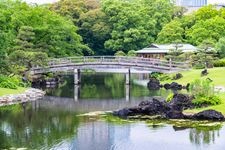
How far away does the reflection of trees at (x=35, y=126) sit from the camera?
25711 mm

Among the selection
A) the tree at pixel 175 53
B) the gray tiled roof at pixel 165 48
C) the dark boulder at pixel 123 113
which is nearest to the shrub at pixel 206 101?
the dark boulder at pixel 123 113

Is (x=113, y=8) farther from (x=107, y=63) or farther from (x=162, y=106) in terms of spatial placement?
(x=162, y=106)

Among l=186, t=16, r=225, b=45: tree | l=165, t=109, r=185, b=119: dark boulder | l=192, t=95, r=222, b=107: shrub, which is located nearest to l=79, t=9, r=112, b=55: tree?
A: l=186, t=16, r=225, b=45: tree

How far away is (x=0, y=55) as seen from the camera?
1715 inches

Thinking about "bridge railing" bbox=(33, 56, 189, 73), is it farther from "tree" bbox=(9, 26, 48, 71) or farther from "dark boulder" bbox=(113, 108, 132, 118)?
"dark boulder" bbox=(113, 108, 132, 118)

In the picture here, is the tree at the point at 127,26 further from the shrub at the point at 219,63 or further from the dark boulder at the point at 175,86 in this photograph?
the dark boulder at the point at 175,86

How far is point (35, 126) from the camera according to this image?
29656 mm

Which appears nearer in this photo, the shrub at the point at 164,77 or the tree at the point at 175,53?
the shrub at the point at 164,77

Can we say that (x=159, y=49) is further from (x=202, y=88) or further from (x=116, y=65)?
(x=202, y=88)

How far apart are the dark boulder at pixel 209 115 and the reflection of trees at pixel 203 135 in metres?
1.97

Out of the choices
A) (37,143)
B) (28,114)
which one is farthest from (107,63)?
(37,143)

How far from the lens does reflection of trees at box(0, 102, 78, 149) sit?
84.4 feet

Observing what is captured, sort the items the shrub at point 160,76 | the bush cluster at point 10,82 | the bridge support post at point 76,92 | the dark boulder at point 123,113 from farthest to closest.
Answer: the shrub at point 160,76, the bridge support post at point 76,92, the bush cluster at point 10,82, the dark boulder at point 123,113

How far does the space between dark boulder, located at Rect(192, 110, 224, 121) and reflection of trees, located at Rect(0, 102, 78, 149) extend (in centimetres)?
687
